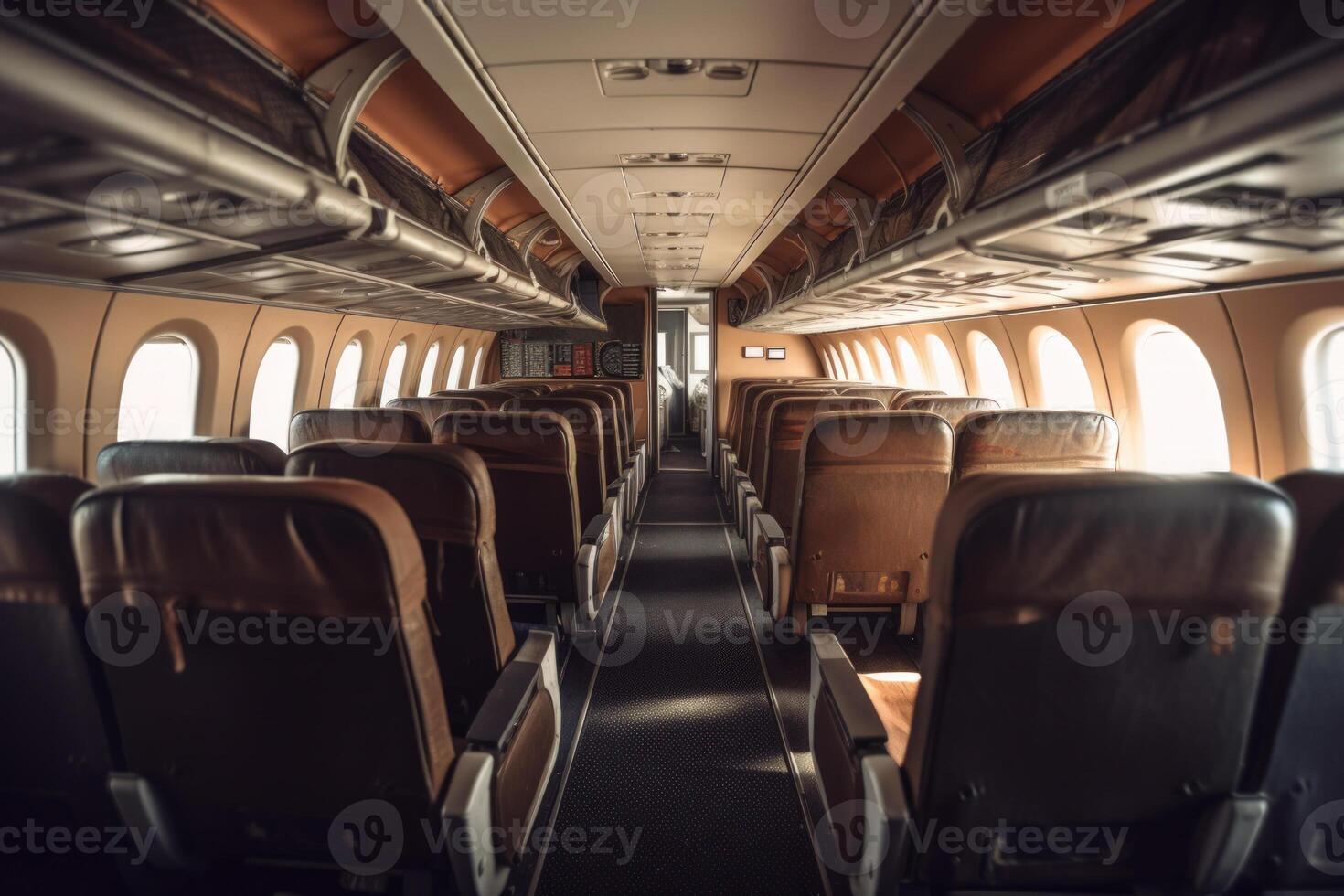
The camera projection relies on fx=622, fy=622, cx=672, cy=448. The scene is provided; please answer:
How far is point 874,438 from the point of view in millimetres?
3148

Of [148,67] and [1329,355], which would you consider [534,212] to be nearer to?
[148,67]

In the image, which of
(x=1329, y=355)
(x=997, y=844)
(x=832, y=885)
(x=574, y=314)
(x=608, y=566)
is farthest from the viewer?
(x=574, y=314)

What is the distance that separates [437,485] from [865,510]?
224 centimetres

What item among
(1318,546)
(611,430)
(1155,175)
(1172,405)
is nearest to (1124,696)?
(1318,546)

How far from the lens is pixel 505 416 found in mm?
3381

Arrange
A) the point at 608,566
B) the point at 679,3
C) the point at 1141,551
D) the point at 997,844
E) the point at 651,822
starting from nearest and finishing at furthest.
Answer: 1. the point at 1141,551
2. the point at 997,844
3. the point at 679,3
4. the point at 651,822
5. the point at 608,566

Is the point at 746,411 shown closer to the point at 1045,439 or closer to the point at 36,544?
the point at 1045,439

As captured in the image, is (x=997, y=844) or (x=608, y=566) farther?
(x=608, y=566)

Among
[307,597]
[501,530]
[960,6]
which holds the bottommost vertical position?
[501,530]

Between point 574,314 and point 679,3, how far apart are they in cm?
805

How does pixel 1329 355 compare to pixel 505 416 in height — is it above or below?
above

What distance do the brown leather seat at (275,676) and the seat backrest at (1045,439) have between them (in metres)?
2.59

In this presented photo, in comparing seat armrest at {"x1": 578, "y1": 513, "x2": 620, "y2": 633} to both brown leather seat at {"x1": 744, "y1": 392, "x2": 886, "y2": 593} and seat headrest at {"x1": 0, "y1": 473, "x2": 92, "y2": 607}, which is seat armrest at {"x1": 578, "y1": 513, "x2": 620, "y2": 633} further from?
seat headrest at {"x1": 0, "y1": 473, "x2": 92, "y2": 607}

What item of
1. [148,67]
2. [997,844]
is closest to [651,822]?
[997,844]
